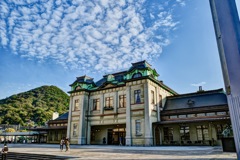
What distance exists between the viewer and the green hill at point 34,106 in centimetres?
6495

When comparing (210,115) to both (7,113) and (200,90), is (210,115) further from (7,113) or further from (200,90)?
(7,113)

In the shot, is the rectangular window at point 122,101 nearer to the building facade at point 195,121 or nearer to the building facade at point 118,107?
the building facade at point 118,107

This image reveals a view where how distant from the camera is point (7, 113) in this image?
212 feet

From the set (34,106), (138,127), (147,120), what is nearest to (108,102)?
(138,127)

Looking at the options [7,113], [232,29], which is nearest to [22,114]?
[7,113]

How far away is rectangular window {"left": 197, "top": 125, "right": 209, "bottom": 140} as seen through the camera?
69.9 ft

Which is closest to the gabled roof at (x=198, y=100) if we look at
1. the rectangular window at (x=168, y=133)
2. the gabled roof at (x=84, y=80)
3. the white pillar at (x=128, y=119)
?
the rectangular window at (x=168, y=133)

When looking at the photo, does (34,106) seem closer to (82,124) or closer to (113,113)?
(82,124)

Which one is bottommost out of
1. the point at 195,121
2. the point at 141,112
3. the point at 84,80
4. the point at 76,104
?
the point at 195,121

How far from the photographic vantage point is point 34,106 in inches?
3007

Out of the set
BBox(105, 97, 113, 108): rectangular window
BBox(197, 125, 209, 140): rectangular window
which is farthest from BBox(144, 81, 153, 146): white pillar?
BBox(105, 97, 113, 108): rectangular window

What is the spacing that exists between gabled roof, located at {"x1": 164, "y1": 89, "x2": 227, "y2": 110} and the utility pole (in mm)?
20857

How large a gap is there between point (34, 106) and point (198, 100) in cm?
6867

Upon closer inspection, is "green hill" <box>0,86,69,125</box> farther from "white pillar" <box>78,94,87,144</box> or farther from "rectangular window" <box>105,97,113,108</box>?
"rectangular window" <box>105,97,113,108</box>
